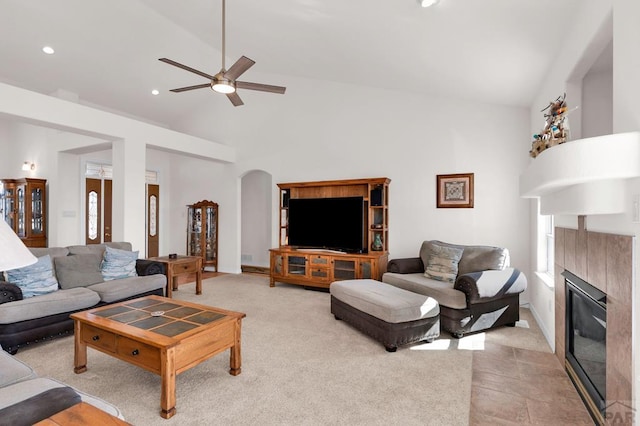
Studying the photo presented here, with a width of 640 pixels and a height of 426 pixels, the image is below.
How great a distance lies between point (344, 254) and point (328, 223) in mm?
680

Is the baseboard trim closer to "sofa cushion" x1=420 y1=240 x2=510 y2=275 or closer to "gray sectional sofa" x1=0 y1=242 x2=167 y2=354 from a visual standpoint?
"gray sectional sofa" x1=0 y1=242 x2=167 y2=354

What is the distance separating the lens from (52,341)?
3391 mm

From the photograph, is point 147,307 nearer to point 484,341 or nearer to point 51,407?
point 51,407

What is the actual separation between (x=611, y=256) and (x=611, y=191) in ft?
1.23

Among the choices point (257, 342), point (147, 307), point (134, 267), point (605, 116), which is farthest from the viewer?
point (134, 267)

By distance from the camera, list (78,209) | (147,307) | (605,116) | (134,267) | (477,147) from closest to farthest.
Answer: (605,116), (147,307), (134,267), (477,147), (78,209)

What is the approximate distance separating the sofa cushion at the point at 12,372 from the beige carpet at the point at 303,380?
25.9 inches

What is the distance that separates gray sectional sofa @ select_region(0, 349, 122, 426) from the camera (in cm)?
131

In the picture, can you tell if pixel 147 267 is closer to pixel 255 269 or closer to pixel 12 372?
pixel 12 372

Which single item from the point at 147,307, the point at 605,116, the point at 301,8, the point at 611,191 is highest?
the point at 301,8

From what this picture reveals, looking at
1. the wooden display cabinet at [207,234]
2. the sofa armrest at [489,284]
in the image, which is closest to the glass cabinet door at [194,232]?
the wooden display cabinet at [207,234]

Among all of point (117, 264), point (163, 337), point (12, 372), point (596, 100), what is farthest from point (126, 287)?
point (596, 100)

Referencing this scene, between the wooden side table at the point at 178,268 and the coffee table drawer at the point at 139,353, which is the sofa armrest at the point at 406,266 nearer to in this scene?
the wooden side table at the point at 178,268

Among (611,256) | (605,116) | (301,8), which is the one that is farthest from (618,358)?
(301,8)
